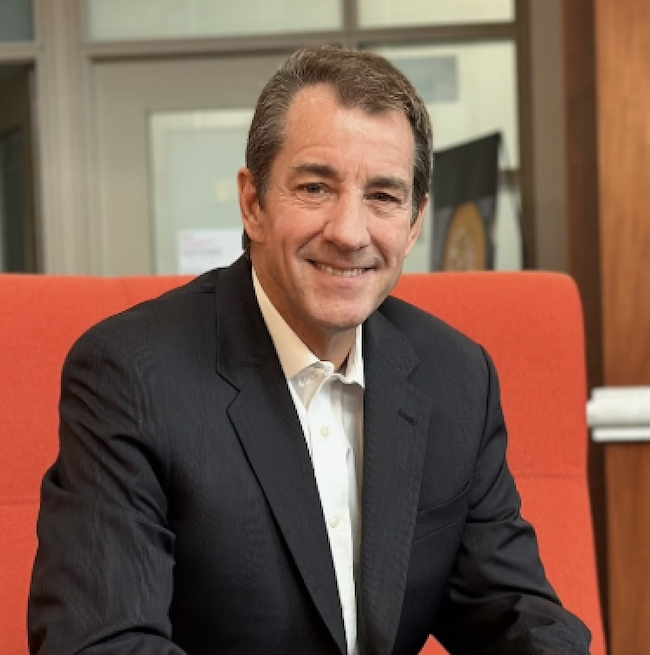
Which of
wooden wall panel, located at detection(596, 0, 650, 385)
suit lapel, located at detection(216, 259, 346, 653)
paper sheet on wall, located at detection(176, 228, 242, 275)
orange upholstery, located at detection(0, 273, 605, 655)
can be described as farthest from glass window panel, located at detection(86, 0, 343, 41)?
suit lapel, located at detection(216, 259, 346, 653)

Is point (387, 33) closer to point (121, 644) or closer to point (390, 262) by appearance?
point (390, 262)

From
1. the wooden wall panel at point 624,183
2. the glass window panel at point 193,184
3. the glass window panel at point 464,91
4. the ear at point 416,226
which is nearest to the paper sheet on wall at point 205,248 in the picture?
the glass window panel at point 193,184

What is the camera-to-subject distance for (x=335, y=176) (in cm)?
150

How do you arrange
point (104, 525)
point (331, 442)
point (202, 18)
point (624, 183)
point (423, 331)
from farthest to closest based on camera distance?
1. point (202, 18)
2. point (624, 183)
3. point (423, 331)
4. point (331, 442)
5. point (104, 525)

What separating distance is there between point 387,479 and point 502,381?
450 mm

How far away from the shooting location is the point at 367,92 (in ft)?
5.00

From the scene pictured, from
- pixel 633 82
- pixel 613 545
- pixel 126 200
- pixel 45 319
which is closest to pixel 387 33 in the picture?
pixel 126 200

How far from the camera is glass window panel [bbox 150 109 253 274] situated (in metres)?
4.75

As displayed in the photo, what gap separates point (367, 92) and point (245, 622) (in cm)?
66

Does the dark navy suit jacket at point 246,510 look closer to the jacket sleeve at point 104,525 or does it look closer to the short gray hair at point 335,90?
the jacket sleeve at point 104,525

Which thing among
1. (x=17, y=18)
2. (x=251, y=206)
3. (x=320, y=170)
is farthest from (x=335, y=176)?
(x=17, y=18)

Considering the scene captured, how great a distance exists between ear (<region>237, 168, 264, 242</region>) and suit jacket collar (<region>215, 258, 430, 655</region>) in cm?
5

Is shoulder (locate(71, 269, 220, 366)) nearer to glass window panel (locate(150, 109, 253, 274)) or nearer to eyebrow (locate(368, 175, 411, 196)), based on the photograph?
eyebrow (locate(368, 175, 411, 196))

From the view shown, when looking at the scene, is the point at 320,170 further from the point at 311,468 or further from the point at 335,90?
the point at 311,468
